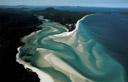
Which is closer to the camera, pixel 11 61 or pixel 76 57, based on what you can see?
pixel 11 61

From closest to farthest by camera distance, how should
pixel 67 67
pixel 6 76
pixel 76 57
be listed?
pixel 6 76
pixel 67 67
pixel 76 57

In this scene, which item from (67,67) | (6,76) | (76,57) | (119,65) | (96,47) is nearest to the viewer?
(6,76)

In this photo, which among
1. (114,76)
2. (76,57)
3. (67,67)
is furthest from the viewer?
(76,57)

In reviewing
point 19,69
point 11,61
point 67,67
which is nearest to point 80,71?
point 67,67

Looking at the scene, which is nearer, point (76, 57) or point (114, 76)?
point (114, 76)

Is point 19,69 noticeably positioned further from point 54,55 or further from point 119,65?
point 119,65

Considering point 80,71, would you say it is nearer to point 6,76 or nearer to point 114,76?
point 114,76

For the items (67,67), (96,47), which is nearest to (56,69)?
(67,67)

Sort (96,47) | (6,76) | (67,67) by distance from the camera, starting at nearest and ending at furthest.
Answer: (6,76)
(67,67)
(96,47)
